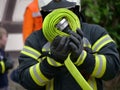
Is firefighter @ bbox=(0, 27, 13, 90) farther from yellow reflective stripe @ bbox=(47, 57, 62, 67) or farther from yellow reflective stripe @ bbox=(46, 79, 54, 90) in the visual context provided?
Answer: yellow reflective stripe @ bbox=(47, 57, 62, 67)

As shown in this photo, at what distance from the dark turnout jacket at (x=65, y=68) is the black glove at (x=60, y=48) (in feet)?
0.56

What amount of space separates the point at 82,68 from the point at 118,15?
362 cm

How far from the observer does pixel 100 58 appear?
2932 mm

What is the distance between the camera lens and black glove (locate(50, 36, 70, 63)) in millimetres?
2633

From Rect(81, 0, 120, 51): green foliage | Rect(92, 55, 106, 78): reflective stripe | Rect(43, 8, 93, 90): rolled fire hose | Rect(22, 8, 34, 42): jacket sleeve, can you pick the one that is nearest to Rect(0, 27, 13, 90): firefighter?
Rect(22, 8, 34, 42): jacket sleeve

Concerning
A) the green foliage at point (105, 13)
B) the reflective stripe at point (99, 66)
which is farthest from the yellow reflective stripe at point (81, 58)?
the green foliage at point (105, 13)

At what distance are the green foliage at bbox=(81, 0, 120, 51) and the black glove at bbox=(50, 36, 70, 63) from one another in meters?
3.46

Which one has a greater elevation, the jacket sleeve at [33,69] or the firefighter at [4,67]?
the jacket sleeve at [33,69]

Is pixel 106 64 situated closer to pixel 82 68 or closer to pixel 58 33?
pixel 82 68

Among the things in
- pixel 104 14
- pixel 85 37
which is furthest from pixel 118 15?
pixel 85 37

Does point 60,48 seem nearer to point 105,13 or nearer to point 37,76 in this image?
point 37,76

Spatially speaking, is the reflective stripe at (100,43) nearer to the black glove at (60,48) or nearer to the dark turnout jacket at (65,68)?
the dark turnout jacket at (65,68)

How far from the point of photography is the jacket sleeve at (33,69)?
289 centimetres

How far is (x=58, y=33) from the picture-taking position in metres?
2.71
